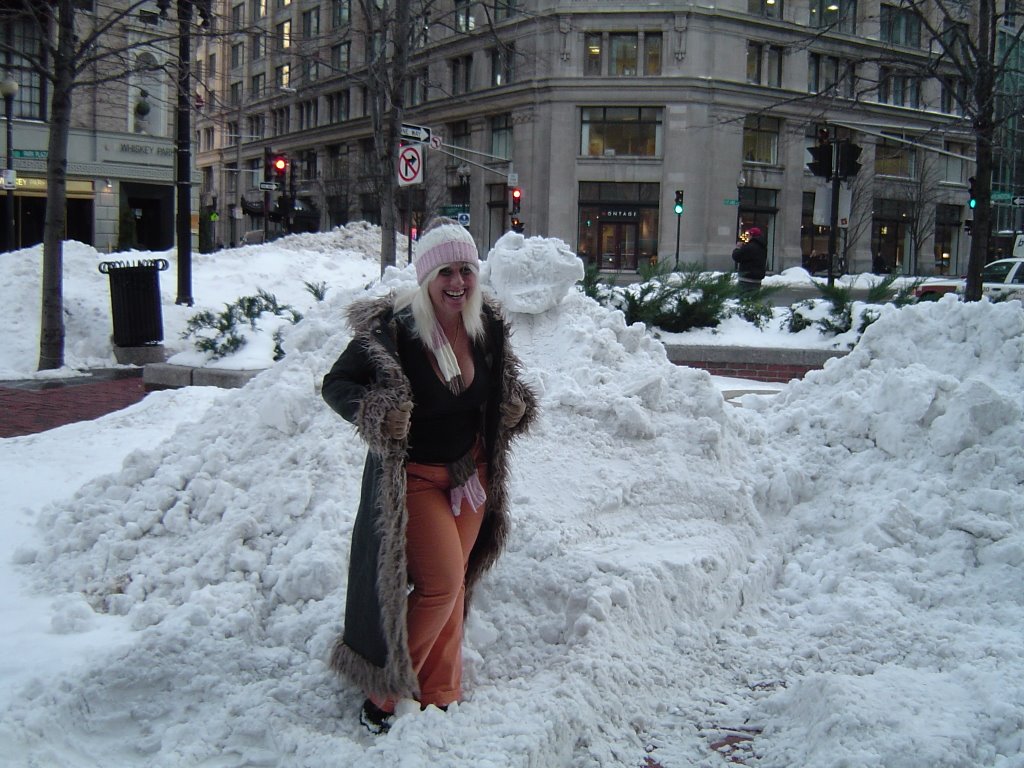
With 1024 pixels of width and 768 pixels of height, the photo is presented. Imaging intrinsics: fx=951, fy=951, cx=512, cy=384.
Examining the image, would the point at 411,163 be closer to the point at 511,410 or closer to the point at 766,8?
the point at 511,410

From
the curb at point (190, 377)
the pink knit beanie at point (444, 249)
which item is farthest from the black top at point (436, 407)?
the curb at point (190, 377)

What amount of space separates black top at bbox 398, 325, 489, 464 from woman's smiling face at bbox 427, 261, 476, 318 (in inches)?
6.7

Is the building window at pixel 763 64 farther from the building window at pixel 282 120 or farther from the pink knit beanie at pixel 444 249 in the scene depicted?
the pink knit beanie at pixel 444 249

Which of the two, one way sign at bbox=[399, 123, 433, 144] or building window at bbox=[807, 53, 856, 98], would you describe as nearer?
one way sign at bbox=[399, 123, 433, 144]

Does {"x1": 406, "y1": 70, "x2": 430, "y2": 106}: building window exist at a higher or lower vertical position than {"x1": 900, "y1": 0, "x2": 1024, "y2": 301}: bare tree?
higher

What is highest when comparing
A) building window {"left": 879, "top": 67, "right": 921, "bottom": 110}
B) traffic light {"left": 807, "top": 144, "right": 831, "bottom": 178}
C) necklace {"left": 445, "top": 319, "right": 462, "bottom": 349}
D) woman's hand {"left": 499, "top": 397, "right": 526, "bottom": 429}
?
building window {"left": 879, "top": 67, "right": 921, "bottom": 110}

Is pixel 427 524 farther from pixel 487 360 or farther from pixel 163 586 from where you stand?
pixel 163 586

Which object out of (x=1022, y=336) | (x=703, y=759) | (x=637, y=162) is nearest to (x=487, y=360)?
(x=703, y=759)

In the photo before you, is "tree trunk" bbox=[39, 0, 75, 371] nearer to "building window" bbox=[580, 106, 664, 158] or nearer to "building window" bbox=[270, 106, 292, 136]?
"building window" bbox=[580, 106, 664, 158]

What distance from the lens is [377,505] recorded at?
326 centimetres

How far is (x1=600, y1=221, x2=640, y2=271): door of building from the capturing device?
4503cm

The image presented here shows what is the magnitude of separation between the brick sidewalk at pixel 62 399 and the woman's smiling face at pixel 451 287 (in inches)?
244

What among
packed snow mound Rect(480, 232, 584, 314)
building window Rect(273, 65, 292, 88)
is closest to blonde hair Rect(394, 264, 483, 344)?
packed snow mound Rect(480, 232, 584, 314)

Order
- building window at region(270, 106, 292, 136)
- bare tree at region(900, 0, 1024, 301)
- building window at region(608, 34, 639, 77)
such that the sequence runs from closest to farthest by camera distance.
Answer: bare tree at region(900, 0, 1024, 301) < building window at region(608, 34, 639, 77) < building window at region(270, 106, 292, 136)
